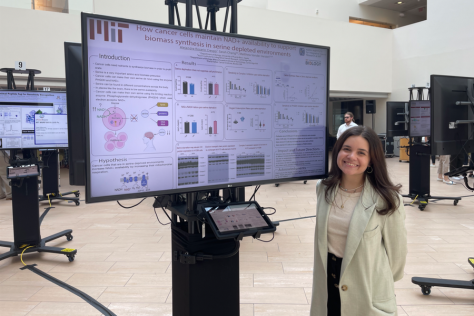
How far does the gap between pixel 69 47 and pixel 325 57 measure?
117 cm

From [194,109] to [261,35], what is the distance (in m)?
9.68

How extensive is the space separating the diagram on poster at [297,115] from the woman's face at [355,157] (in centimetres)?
23

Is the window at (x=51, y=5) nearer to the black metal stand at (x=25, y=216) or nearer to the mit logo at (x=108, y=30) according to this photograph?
the black metal stand at (x=25, y=216)

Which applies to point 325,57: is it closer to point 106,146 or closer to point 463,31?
point 106,146

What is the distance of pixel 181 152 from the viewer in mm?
1452

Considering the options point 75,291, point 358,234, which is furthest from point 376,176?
point 75,291

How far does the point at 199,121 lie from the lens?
4.84 ft

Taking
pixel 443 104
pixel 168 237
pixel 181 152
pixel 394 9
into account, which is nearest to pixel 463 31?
pixel 394 9

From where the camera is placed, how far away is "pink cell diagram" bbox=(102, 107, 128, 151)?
129cm

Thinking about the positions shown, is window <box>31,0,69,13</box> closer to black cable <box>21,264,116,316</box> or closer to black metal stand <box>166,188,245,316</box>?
black cable <box>21,264,116,316</box>

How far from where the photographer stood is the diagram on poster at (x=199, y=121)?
1.44 meters

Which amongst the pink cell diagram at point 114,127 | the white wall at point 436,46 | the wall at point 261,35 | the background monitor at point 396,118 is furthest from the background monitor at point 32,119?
the white wall at point 436,46

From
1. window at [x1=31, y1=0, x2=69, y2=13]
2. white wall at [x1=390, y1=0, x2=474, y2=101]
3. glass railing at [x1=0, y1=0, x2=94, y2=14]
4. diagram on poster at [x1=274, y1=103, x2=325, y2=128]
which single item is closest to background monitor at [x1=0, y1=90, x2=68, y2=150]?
diagram on poster at [x1=274, y1=103, x2=325, y2=128]

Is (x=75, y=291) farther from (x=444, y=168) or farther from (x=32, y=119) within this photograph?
(x=444, y=168)
